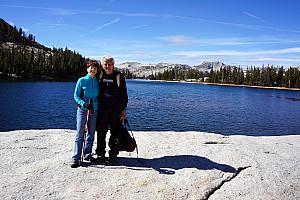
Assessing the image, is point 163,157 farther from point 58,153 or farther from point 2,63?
point 2,63

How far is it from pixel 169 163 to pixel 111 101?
7.95 feet

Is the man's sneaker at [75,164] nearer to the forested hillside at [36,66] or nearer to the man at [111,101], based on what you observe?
the man at [111,101]

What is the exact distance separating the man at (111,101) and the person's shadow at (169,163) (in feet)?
1.57

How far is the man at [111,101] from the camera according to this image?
8.49 m

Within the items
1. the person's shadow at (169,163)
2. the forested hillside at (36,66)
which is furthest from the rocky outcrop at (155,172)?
the forested hillside at (36,66)

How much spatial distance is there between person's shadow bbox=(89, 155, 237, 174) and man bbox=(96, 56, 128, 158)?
18.9 inches

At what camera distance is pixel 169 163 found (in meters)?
8.91

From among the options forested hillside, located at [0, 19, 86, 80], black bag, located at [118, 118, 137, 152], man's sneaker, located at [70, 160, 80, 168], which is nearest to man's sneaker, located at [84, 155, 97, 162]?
man's sneaker, located at [70, 160, 80, 168]

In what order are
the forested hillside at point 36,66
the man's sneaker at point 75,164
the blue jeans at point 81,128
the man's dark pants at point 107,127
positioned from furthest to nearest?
the forested hillside at point 36,66 < the man's dark pants at point 107,127 < the blue jeans at point 81,128 < the man's sneaker at point 75,164

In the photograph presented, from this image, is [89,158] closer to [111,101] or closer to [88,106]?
[88,106]

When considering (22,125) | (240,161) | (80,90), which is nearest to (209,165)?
(240,161)

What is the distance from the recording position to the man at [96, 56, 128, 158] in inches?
334

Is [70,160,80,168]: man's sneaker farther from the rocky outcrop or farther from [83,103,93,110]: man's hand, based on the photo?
[83,103,93,110]: man's hand

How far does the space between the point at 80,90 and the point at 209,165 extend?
4.17m
